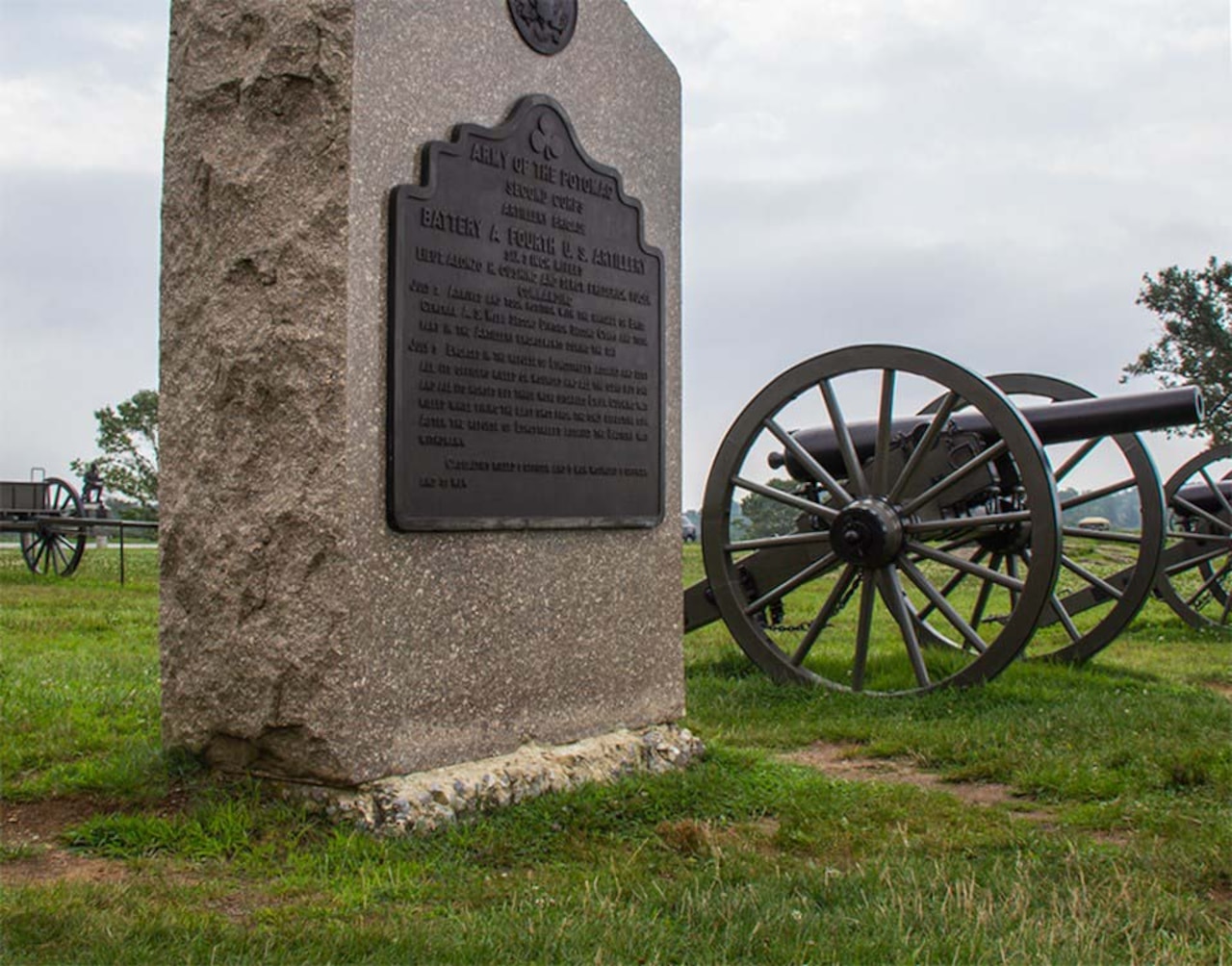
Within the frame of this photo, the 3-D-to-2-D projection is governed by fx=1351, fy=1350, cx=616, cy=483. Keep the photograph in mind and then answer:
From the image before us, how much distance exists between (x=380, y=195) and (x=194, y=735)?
2016mm

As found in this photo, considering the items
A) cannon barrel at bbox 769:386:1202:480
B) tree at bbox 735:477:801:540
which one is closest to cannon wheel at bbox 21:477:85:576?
cannon barrel at bbox 769:386:1202:480

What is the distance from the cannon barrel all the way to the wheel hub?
794 millimetres

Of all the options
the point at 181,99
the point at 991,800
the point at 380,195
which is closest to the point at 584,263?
the point at 380,195

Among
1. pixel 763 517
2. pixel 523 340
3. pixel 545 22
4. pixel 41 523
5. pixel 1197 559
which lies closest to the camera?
pixel 523 340

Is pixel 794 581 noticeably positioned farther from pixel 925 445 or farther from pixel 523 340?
pixel 523 340

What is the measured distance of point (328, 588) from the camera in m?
4.43

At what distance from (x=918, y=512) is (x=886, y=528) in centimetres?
53

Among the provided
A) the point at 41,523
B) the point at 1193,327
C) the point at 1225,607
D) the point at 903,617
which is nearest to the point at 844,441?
the point at 903,617

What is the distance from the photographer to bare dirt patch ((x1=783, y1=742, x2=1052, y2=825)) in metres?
5.23

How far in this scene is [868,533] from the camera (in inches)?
296

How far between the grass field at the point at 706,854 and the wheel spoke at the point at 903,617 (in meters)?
0.33

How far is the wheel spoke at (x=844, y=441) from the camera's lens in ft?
25.1

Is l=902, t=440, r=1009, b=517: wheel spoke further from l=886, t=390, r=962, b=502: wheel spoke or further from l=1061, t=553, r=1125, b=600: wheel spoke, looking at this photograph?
l=1061, t=553, r=1125, b=600: wheel spoke

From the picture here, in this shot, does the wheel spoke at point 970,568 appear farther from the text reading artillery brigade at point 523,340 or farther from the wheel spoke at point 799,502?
the text reading artillery brigade at point 523,340
